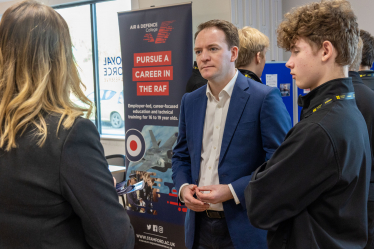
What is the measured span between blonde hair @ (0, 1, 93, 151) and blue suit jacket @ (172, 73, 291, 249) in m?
0.90

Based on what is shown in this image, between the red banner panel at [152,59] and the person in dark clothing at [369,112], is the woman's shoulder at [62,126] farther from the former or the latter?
the red banner panel at [152,59]

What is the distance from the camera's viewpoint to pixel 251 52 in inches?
81.2

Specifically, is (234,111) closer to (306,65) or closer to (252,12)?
(306,65)

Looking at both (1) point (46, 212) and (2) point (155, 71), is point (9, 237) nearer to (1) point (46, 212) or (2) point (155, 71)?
(1) point (46, 212)

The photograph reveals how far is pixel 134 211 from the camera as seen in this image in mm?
3760

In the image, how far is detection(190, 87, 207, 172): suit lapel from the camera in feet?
5.79

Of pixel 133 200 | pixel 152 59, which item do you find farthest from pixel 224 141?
pixel 133 200

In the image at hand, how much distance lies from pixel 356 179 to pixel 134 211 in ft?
10.2

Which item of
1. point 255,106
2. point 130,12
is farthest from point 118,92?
point 255,106

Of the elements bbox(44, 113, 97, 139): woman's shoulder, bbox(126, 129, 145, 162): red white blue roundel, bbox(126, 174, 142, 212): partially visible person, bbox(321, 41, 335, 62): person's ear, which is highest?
bbox(321, 41, 335, 62): person's ear

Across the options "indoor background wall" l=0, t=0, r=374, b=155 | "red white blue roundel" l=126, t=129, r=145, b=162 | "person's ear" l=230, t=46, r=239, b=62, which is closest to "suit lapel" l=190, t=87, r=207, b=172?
"person's ear" l=230, t=46, r=239, b=62

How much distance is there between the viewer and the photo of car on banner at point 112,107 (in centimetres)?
570

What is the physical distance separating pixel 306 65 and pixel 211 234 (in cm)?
100

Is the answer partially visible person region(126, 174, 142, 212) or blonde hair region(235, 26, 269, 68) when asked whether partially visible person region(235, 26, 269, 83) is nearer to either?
blonde hair region(235, 26, 269, 68)
